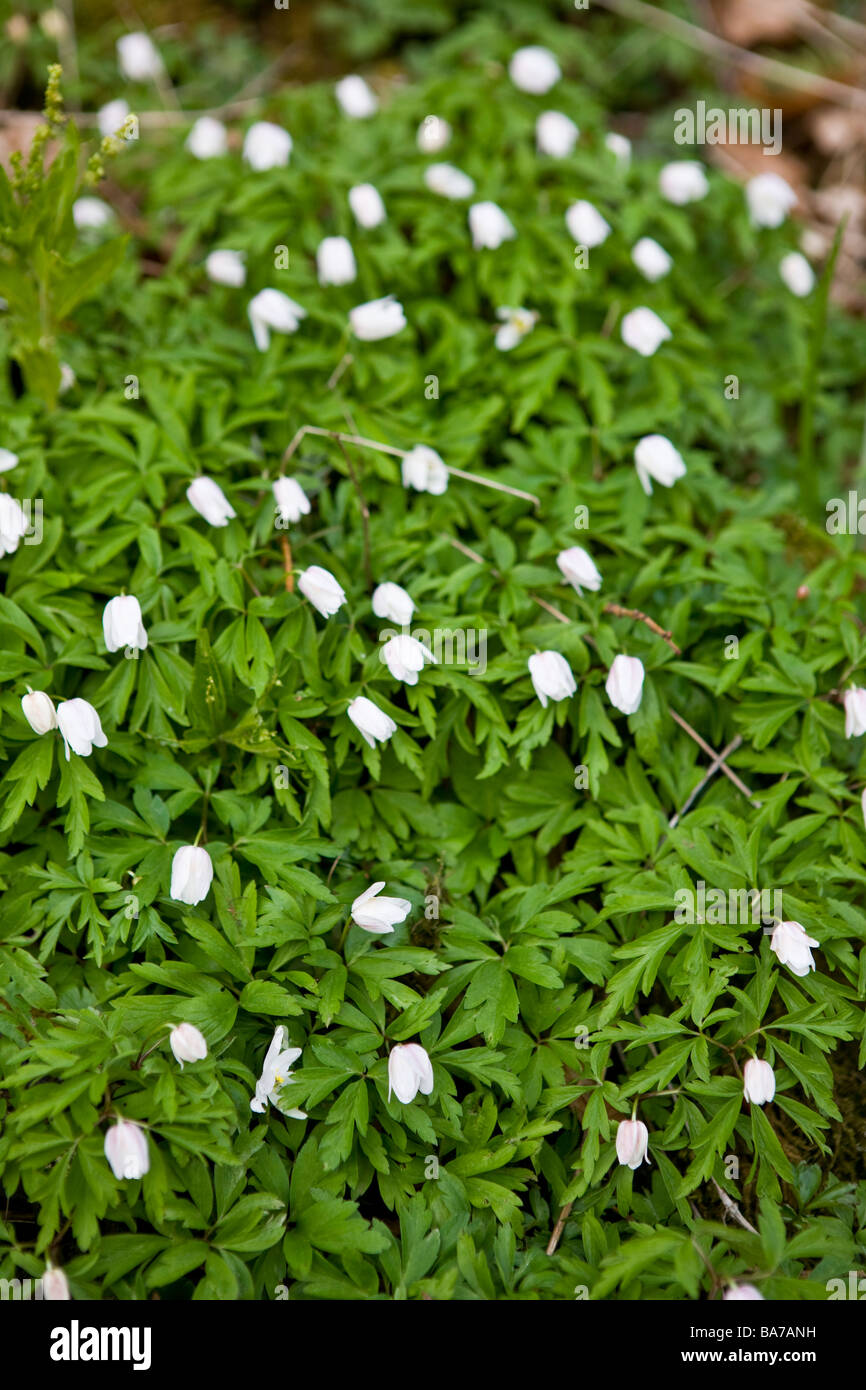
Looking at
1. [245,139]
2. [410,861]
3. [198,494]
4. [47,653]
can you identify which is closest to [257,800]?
[410,861]

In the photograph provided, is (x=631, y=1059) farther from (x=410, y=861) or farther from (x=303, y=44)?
(x=303, y=44)

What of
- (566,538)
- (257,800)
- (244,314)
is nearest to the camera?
(257,800)

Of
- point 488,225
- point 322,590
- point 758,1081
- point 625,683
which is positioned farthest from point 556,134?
point 758,1081

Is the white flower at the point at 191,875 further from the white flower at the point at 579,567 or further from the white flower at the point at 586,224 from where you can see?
the white flower at the point at 586,224

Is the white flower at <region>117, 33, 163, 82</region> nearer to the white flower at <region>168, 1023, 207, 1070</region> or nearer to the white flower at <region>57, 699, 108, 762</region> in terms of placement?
the white flower at <region>57, 699, 108, 762</region>

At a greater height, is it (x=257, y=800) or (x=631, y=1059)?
(x=257, y=800)
